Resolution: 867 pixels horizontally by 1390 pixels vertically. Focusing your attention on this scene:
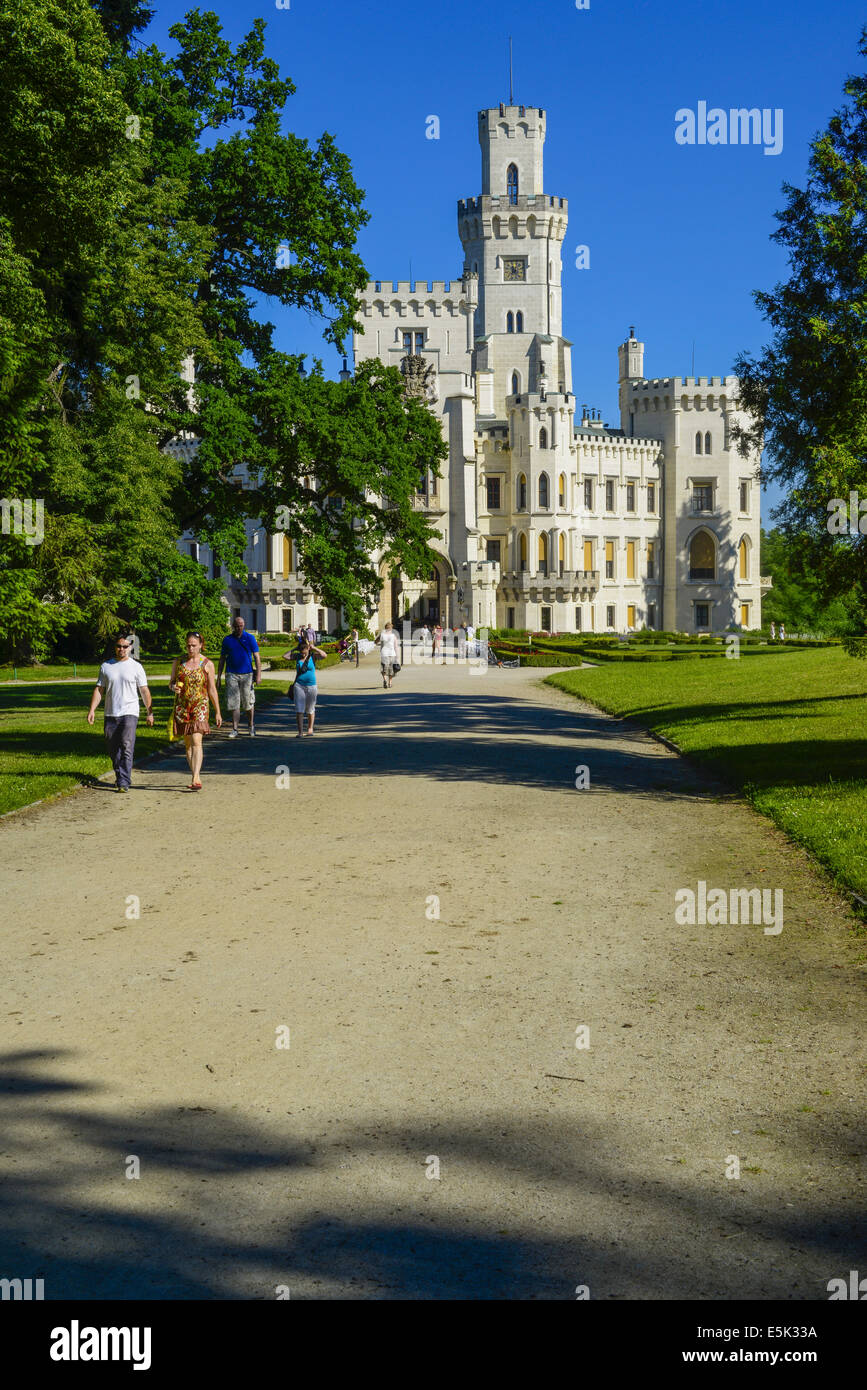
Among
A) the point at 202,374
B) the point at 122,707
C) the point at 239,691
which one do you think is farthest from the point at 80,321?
the point at 122,707

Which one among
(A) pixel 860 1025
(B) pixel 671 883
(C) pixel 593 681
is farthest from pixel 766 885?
(C) pixel 593 681

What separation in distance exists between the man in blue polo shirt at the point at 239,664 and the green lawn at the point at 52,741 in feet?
5.04

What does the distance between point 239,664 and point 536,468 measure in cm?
6562

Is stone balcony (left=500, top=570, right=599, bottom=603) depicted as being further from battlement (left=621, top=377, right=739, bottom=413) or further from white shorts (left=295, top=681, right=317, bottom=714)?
white shorts (left=295, top=681, right=317, bottom=714)

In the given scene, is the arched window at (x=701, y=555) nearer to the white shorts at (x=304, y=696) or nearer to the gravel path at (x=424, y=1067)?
the white shorts at (x=304, y=696)

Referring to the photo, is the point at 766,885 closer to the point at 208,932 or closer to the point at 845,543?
the point at 208,932

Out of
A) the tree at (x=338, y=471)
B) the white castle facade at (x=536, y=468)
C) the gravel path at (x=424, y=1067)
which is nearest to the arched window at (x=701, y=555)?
the white castle facade at (x=536, y=468)

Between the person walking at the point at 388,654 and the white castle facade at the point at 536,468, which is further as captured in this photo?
the white castle facade at the point at 536,468

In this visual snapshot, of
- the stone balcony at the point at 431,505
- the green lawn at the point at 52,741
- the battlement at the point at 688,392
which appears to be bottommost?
the green lawn at the point at 52,741

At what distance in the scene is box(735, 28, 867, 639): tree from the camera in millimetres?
15367

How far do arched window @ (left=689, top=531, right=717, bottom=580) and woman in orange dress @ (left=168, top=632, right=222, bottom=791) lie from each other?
7833 centimetres

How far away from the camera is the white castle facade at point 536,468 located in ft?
270

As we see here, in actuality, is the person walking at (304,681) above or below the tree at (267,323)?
below

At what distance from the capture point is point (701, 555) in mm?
91188
